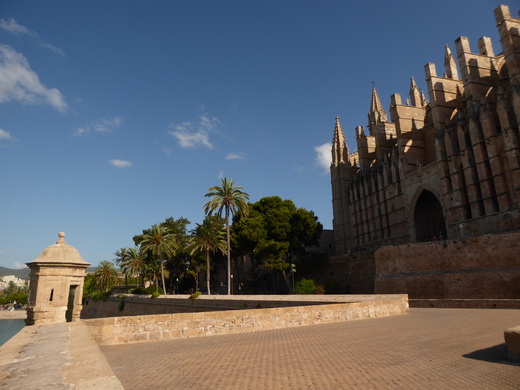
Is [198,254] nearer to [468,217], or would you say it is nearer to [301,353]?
[468,217]

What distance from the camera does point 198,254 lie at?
44469mm

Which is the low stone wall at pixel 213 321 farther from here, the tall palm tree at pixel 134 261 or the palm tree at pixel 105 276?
the palm tree at pixel 105 276

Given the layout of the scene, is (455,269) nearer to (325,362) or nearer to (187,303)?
(187,303)

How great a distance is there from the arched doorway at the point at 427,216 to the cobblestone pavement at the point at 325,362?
102 feet

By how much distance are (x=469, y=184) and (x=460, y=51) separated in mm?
13004

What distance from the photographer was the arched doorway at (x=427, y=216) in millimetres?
36969

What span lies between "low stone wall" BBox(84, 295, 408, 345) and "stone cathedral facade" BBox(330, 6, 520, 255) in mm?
19107

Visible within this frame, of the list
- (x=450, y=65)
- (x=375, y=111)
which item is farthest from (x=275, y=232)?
(x=450, y=65)

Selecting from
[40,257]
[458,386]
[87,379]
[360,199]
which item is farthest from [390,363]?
[360,199]

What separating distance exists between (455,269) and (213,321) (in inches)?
774

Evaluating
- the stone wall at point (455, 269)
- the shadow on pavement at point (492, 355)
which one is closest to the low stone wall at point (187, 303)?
the stone wall at point (455, 269)

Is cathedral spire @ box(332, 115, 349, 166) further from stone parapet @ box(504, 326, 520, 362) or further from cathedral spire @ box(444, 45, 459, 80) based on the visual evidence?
stone parapet @ box(504, 326, 520, 362)

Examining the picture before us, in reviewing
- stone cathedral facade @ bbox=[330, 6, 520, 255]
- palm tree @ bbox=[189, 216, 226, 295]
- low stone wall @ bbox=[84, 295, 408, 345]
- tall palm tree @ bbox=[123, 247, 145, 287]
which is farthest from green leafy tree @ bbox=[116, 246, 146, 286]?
low stone wall @ bbox=[84, 295, 408, 345]

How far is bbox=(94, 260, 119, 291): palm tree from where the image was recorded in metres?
50.3
